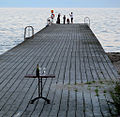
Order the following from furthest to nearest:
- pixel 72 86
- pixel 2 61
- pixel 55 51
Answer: pixel 55 51, pixel 2 61, pixel 72 86

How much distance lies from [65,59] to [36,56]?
1.48 m

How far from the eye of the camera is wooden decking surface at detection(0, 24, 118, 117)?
301 inches

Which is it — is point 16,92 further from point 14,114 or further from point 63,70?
point 63,70

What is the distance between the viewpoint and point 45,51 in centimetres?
1633

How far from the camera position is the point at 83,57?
47.3 ft

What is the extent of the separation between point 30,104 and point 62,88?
1.55 m

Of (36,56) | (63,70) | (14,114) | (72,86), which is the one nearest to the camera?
(14,114)

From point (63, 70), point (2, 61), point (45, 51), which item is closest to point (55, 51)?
point (45, 51)

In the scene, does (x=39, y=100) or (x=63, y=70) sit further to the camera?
(x=63, y=70)

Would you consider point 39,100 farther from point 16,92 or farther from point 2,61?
point 2,61

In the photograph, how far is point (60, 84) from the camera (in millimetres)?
9797

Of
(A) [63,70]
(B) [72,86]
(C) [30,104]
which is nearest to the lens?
(C) [30,104]

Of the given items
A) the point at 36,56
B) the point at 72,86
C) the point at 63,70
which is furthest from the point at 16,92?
the point at 36,56

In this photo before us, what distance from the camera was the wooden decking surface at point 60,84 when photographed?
7.65m
